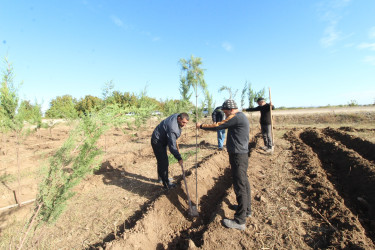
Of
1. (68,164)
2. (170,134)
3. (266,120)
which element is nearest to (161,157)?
(170,134)

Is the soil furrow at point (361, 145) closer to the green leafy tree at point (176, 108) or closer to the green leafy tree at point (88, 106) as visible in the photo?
the green leafy tree at point (176, 108)

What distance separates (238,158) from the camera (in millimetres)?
3260

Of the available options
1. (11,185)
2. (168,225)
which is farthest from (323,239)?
(11,185)

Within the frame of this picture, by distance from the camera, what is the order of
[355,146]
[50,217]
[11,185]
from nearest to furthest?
[50,217] → [11,185] → [355,146]

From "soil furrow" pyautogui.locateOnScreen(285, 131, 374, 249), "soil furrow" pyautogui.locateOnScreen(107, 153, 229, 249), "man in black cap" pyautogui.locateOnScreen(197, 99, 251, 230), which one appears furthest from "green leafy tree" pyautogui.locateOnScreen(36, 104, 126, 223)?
"soil furrow" pyautogui.locateOnScreen(285, 131, 374, 249)

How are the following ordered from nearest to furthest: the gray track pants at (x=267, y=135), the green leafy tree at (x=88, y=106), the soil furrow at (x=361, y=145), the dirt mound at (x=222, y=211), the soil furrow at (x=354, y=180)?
1. the dirt mound at (x=222, y=211)
2. the green leafy tree at (x=88, y=106)
3. the soil furrow at (x=354, y=180)
4. the soil furrow at (x=361, y=145)
5. the gray track pants at (x=267, y=135)

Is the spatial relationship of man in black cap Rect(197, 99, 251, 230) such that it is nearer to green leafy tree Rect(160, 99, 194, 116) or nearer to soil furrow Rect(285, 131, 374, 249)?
soil furrow Rect(285, 131, 374, 249)

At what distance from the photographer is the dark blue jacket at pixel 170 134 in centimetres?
424

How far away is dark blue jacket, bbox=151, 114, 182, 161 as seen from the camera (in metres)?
4.24

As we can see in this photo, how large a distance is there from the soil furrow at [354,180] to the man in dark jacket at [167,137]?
366 cm

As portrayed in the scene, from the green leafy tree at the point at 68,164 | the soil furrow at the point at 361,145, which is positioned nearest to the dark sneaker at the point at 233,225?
the green leafy tree at the point at 68,164

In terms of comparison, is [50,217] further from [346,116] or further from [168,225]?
[346,116]

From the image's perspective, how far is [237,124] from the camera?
10.8 feet

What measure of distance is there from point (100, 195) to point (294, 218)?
4.35 meters
